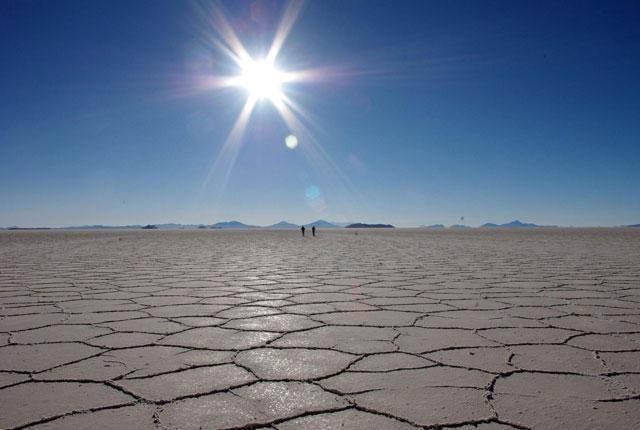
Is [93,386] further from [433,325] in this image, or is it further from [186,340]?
[433,325]

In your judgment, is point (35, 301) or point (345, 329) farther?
point (35, 301)

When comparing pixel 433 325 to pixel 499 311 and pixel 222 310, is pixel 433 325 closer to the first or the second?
pixel 499 311

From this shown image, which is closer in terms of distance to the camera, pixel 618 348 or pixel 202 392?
pixel 202 392

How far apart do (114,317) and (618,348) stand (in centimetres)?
235

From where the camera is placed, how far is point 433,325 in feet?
6.95

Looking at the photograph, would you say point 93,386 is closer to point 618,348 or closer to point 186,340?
point 186,340

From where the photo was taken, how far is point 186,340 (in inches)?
73.3

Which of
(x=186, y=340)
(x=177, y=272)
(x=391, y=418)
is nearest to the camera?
(x=391, y=418)

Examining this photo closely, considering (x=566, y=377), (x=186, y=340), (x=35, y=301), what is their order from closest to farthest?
1. (x=566, y=377)
2. (x=186, y=340)
3. (x=35, y=301)

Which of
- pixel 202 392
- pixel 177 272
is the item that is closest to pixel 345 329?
pixel 202 392

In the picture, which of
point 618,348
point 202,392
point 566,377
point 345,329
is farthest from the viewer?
point 345,329

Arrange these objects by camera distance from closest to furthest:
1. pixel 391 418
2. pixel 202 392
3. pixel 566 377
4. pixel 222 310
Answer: pixel 391 418 → pixel 202 392 → pixel 566 377 → pixel 222 310

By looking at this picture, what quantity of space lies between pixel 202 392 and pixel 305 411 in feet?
1.10

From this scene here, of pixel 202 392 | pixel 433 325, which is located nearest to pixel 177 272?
pixel 433 325
